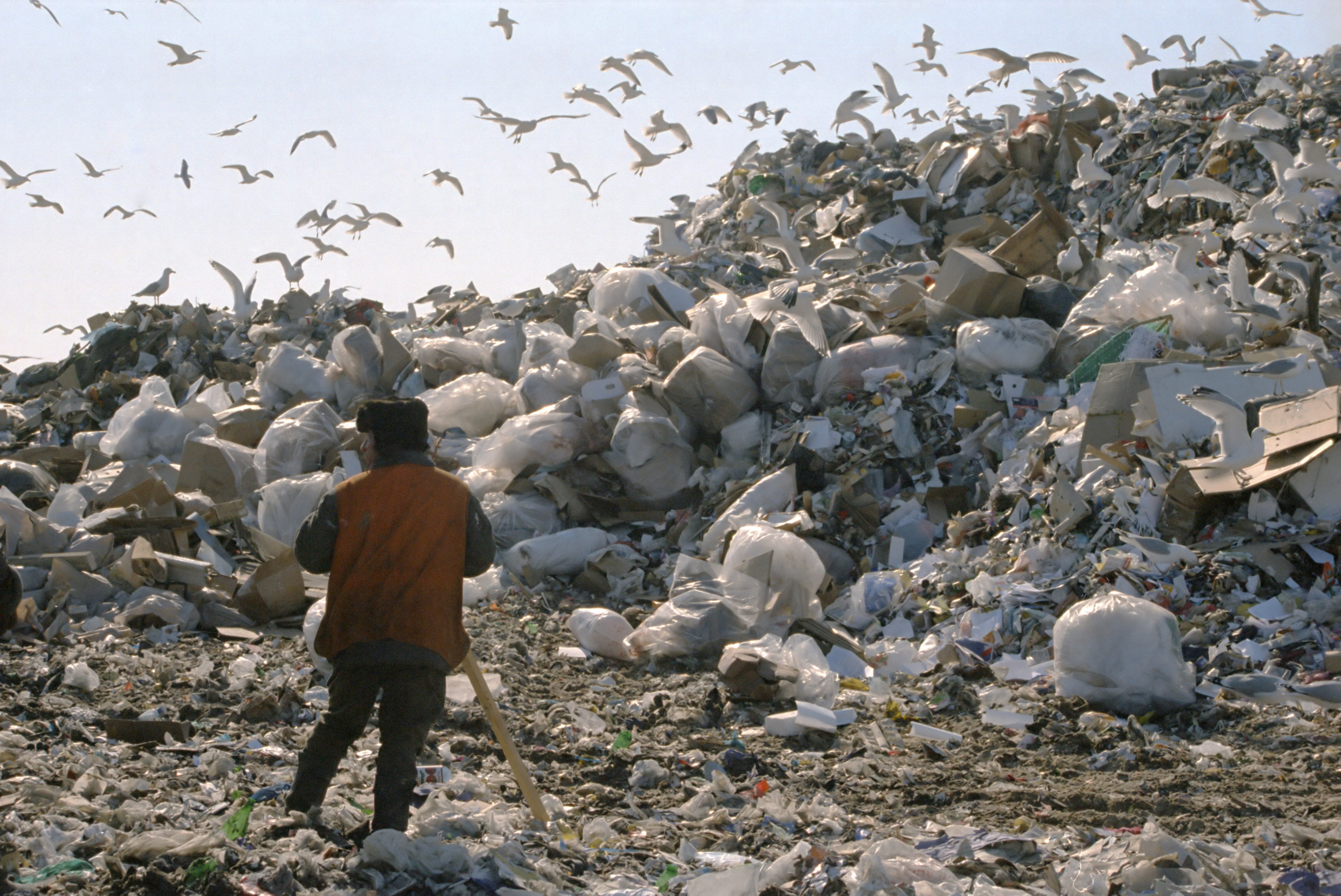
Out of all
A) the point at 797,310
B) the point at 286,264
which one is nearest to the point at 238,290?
the point at 286,264

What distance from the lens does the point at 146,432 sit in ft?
21.1

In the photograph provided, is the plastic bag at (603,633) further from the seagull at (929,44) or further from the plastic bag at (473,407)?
the seagull at (929,44)

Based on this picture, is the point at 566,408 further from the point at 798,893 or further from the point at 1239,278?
the point at 798,893

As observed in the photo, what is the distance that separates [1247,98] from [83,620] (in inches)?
329

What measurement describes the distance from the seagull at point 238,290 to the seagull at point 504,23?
9.72 ft

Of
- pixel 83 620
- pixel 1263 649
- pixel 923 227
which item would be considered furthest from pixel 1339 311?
pixel 83 620

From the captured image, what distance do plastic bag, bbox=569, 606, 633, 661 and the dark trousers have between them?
1937mm

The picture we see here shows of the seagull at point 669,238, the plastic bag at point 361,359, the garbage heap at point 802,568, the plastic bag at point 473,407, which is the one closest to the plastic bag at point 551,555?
the garbage heap at point 802,568

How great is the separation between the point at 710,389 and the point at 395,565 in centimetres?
353

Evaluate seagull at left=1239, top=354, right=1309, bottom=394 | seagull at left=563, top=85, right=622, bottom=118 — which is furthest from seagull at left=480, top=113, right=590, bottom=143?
seagull at left=1239, top=354, right=1309, bottom=394

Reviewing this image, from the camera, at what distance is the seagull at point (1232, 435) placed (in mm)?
4121

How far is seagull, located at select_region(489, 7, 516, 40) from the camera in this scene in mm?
7867

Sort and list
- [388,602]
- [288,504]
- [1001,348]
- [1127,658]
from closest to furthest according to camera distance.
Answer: [388,602], [1127,658], [288,504], [1001,348]

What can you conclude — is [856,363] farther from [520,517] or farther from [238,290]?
[238,290]
